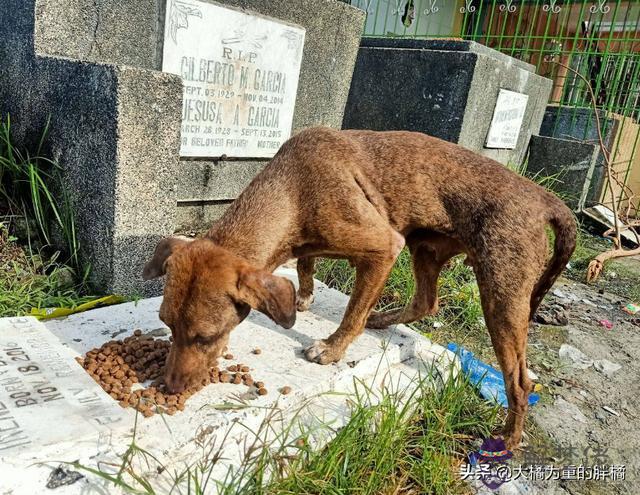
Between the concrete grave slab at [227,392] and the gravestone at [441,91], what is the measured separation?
345 cm

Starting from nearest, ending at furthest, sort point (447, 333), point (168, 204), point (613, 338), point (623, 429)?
point (623, 429) → point (168, 204) → point (447, 333) → point (613, 338)

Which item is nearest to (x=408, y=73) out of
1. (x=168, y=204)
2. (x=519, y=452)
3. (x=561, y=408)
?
(x=168, y=204)

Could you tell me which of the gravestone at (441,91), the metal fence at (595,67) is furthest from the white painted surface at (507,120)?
the metal fence at (595,67)

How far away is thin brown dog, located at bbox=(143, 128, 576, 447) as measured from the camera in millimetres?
2629

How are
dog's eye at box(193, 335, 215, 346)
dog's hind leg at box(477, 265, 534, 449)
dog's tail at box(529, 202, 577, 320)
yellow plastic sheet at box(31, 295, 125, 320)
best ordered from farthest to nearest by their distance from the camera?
1. yellow plastic sheet at box(31, 295, 125, 320)
2. dog's tail at box(529, 202, 577, 320)
3. dog's hind leg at box(477, 265, 534, 449)
4. dog's eye at box(193, 335, 215, 346)

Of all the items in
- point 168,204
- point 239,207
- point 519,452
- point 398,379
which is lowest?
point 519,452

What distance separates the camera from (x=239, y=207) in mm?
2834

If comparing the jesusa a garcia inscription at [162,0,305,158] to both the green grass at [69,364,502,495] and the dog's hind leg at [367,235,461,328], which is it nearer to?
the dog's hind leg at [367,235,461,328]

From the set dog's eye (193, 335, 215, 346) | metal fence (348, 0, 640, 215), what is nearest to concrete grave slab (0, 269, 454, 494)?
dog's eye (193, 335, 215, 346)

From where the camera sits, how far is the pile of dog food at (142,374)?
245 centimetres

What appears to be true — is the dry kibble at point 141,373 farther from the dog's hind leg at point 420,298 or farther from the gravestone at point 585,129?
the gravestone at point 585,129

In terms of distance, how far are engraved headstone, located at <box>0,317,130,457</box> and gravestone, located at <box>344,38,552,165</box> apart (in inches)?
199

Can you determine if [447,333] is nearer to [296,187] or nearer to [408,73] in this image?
[296,187]

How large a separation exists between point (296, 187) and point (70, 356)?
4.73ft
